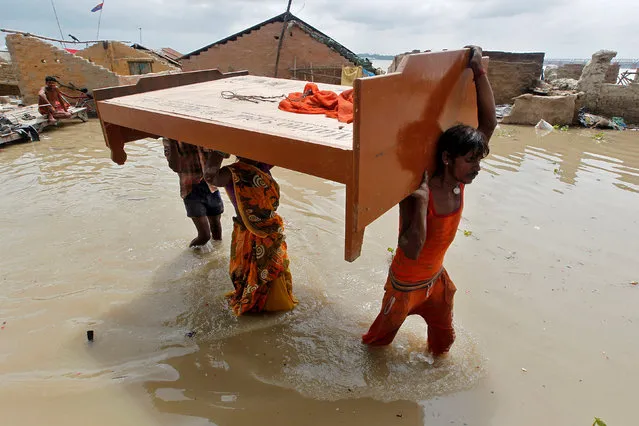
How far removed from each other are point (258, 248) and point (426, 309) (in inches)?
48.6

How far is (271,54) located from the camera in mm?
12633

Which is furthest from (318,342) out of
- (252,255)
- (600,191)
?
(600,191)

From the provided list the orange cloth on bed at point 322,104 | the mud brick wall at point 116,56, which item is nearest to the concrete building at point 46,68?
the mud brick wall at point 116,56

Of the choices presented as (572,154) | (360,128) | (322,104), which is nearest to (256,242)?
(322,104)

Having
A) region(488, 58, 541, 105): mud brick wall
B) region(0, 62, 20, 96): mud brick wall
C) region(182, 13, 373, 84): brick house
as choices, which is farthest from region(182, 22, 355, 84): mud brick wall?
region(0, 62, 20, 96): mud brick wall

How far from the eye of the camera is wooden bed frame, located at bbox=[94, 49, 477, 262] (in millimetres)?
1234

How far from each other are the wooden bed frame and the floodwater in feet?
4.70

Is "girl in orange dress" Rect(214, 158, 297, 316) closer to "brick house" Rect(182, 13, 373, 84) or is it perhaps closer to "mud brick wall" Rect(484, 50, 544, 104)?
"brick house" Rect(182, 13, 373, 84)

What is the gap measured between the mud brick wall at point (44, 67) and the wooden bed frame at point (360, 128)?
457 inches

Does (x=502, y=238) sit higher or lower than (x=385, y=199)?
lower

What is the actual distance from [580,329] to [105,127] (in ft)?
12.5

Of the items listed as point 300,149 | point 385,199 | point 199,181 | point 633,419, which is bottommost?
point 633,419

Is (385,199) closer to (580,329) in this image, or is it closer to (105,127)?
(105,127)

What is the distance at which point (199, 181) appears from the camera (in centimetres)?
350
